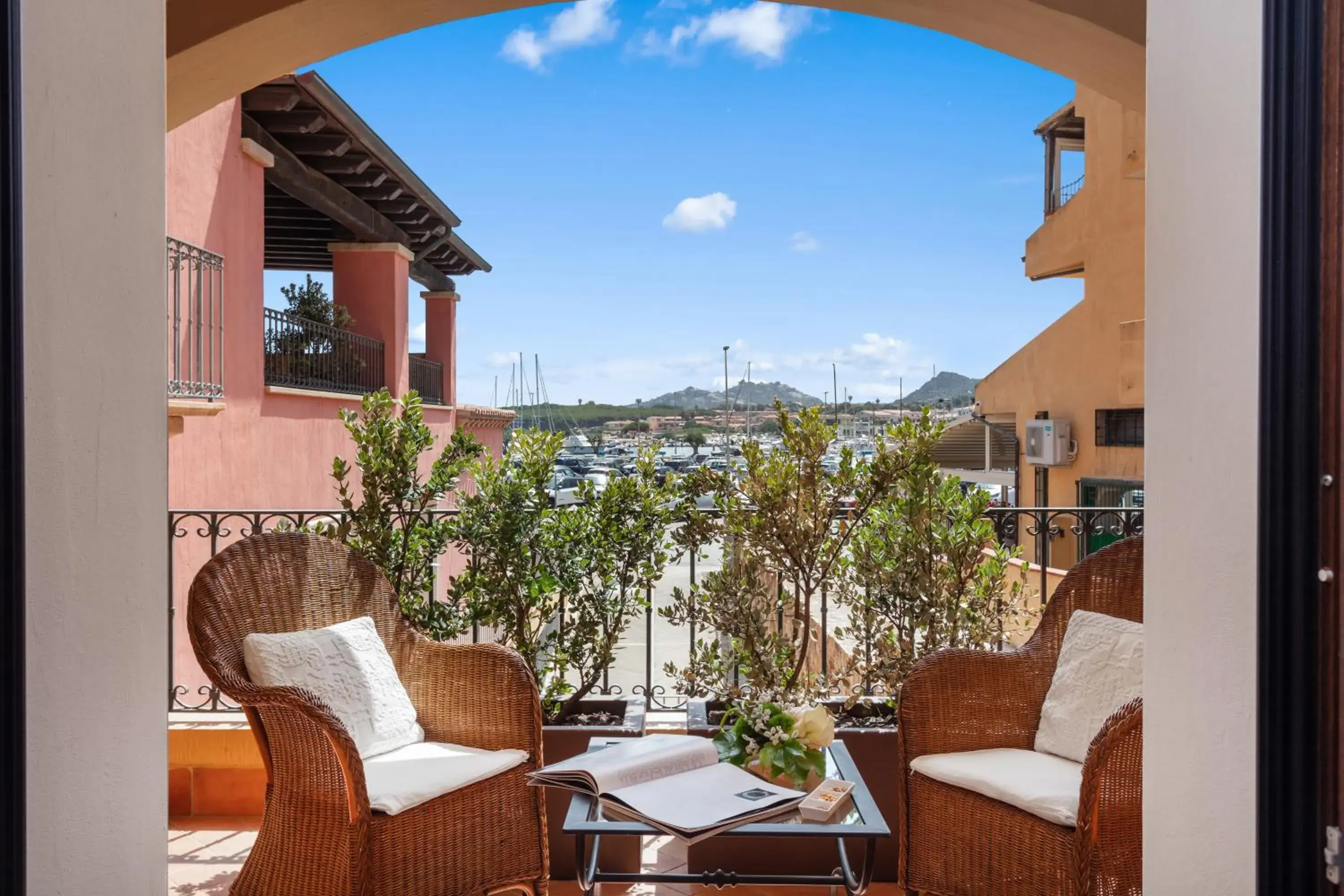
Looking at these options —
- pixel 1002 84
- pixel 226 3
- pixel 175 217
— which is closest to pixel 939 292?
pixel 1002 84

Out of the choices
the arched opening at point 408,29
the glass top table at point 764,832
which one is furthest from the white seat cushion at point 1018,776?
the arched opening at point 408,29

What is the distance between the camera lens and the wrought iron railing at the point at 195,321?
192 inches

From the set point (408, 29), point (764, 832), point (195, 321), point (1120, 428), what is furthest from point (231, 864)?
point (1120, 428)

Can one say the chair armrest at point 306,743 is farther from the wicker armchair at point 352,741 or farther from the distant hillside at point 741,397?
the distant hillside at point 741,397

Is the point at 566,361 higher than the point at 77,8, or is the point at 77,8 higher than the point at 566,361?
the point at 566,361

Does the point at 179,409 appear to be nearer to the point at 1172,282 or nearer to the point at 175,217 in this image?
the point at 175,217

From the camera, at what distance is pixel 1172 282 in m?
1.04

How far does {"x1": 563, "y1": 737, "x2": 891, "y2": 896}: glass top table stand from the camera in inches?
68.7

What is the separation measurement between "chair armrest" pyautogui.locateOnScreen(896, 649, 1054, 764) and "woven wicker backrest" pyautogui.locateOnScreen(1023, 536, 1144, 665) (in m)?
0.13

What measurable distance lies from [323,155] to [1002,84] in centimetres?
1362

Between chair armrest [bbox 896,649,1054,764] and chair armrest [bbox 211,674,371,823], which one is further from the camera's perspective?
chair armrest [bbox 896,649,1054,764]

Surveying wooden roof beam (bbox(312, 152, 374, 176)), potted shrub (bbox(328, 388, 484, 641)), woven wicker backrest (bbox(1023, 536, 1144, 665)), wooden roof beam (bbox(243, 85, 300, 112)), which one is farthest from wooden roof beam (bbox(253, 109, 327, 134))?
woven wicker backrest (bbox(1023, 536, 1144, 665))

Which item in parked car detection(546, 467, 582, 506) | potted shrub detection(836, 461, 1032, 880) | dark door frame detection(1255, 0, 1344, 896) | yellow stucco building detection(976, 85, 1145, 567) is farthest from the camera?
yellow stucco building detection(976, 85, 1145, 567)

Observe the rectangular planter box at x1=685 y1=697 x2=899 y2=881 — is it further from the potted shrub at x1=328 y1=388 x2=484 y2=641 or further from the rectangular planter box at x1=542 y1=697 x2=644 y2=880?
the potted shrub at x1=328 y1=388 x2=484 y2=641
